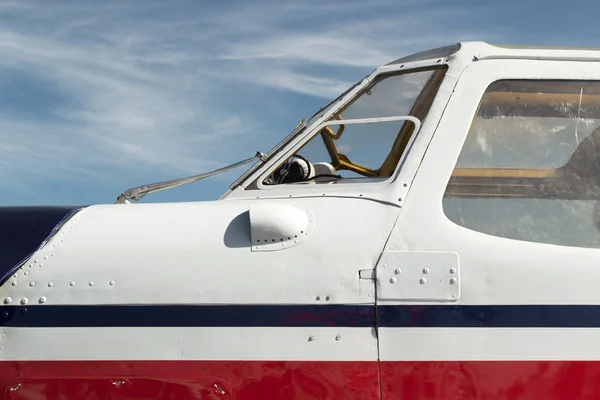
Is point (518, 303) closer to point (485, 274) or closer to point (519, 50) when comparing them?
point (485, 274)

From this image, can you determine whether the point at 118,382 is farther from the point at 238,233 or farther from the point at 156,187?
the point at 156,187

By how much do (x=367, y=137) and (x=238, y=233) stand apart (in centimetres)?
101

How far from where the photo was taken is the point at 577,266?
2969 mm

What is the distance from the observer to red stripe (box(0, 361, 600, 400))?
111 inches

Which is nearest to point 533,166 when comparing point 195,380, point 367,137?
point 367,137

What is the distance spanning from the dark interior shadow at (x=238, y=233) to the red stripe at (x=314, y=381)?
0.52 metres

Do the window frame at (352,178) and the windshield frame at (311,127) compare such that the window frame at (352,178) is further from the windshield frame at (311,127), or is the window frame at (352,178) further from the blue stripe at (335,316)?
the blue stripe at (335,316)

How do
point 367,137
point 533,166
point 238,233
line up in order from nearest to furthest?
1. point 238,233
2. point 533,166
3. point 367,137

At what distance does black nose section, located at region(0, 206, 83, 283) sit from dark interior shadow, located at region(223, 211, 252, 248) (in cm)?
82

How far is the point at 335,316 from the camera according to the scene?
2.90m

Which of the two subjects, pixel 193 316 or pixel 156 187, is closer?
pixel 193 316

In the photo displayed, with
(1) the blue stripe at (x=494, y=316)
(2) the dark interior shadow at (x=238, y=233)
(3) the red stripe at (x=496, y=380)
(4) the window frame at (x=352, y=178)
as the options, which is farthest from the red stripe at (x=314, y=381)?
(4) the window frame at (x=352, y=178)

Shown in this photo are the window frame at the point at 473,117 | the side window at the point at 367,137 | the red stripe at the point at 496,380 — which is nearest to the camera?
the red stripe at the point at 496,380

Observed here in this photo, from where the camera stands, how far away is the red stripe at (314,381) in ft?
9.27
